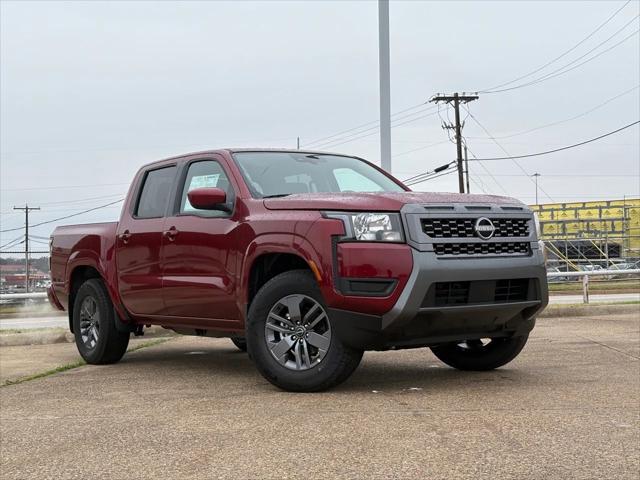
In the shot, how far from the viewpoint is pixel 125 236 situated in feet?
26.4

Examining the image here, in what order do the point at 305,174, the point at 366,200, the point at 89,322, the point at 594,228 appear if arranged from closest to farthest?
1. the point at 366,200
2. the point at 305,174
3. the point at 89,322
4. the point at 594,228

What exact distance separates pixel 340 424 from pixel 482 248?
6.04 feet

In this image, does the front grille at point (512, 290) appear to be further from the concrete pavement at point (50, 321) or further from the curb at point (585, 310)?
the concrete pavement at point (50, 321)

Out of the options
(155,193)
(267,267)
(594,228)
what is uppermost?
(594,228)

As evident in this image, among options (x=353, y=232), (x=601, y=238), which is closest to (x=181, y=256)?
A: (x=353, y=232)

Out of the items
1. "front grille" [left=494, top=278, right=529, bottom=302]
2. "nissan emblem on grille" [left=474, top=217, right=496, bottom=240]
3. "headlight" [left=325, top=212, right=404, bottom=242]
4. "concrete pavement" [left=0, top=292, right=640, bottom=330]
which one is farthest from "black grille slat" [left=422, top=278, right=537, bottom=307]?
"concrete pavement" [left=0, top=292, right=640, bottom=330]

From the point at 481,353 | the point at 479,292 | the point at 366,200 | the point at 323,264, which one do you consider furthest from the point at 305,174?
the point at 481,353

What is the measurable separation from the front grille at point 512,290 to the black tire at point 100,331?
401 centimetres

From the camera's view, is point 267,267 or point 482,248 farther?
point 267,267

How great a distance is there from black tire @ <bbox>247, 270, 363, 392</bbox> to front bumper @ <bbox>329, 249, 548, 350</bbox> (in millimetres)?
155

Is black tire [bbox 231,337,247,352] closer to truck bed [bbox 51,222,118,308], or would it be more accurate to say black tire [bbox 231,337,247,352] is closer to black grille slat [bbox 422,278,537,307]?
truck bed [bbox 51,222,118,308]

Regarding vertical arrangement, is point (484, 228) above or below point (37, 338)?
above

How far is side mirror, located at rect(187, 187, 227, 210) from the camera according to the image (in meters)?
6.55

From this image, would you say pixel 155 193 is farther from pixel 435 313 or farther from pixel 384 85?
pixel 384 85
